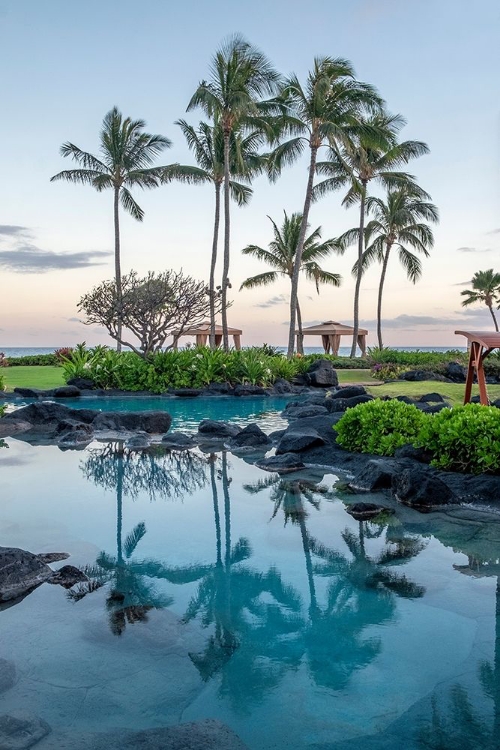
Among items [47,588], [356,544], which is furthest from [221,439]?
[47,588]

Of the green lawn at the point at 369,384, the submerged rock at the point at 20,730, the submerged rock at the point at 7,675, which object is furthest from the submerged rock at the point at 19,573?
the green lawn at the point at 369,384

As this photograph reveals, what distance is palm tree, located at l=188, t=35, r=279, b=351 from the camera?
28047 millimetres

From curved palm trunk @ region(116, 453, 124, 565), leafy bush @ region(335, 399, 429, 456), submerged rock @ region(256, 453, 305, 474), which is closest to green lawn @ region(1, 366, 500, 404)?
leafy bush @ region(335, 399, 429, 456)

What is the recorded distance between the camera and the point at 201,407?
64.9ft

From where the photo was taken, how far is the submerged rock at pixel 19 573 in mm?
4773

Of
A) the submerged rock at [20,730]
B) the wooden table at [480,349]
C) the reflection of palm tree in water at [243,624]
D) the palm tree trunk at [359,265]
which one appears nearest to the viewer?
the submerged rock at [20,730]

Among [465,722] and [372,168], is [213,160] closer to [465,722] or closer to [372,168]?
[372,168]

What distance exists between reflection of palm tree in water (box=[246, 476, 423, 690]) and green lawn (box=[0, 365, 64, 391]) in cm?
1820

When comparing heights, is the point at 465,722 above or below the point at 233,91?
below

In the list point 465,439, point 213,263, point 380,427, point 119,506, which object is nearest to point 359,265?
point 213,263

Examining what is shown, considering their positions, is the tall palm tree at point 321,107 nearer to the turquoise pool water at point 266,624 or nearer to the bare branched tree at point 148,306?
the bare branched tree at point 148,306

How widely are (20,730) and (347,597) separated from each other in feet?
8.49

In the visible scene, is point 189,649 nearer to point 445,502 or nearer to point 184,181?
point 445,502

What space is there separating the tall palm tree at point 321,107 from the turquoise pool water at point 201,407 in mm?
10151
